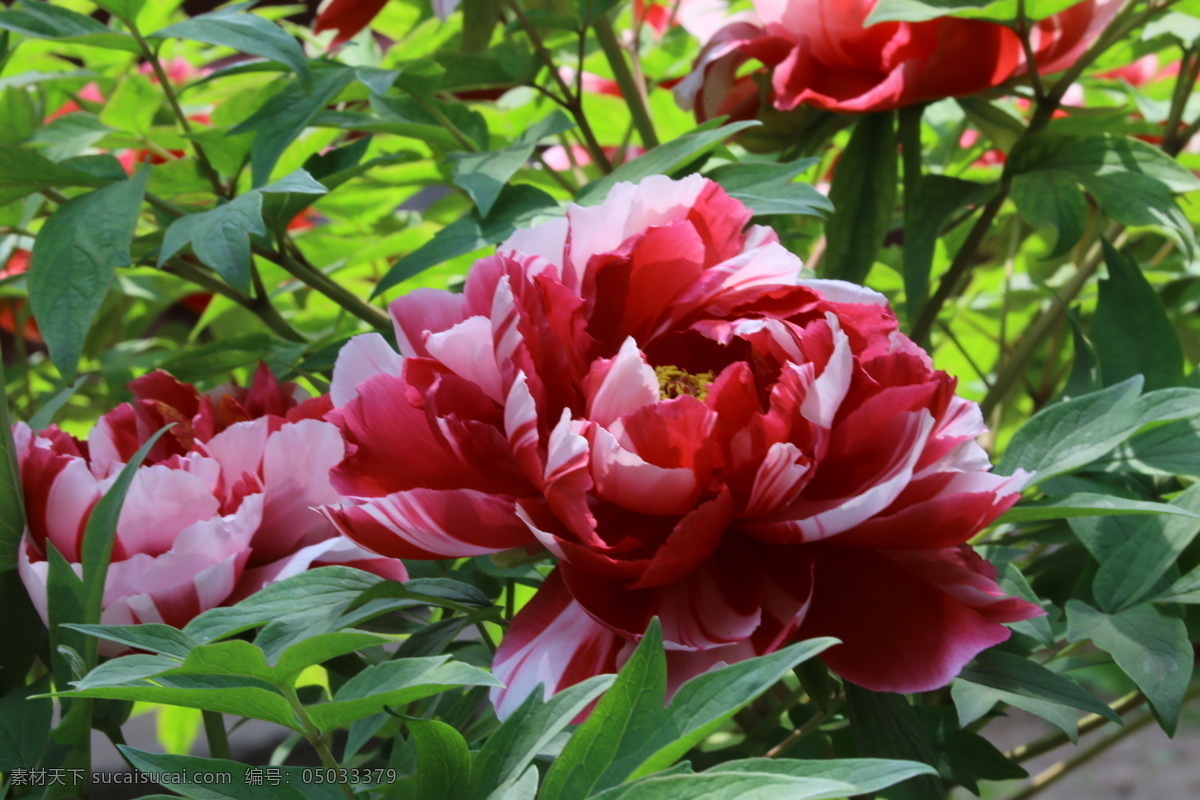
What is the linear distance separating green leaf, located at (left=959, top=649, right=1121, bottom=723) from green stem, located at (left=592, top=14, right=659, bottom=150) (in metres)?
0.30

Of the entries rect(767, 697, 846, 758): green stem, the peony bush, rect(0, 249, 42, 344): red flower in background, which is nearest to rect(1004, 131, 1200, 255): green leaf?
the peony bush

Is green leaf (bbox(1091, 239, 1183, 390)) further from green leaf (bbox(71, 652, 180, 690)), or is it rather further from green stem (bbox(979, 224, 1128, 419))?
green leaf (bbox(71, 652, 180, 690))

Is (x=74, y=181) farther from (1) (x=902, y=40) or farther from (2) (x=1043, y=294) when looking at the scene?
(2) (x=1043, y=294)

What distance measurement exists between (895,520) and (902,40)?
0.24 metres

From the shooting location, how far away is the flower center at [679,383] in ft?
0.96

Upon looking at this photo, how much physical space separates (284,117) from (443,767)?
0.85ft

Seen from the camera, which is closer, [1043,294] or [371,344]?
[371,344]

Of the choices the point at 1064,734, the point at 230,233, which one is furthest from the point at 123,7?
the point at 1064,734

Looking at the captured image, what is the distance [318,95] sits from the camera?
399 mm

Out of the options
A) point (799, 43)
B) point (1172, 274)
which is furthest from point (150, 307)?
point (1172, 274)

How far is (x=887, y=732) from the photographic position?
0.26 metres

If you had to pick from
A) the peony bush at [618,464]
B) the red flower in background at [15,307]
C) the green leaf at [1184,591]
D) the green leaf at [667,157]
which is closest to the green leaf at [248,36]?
the peony bush at [618,464]

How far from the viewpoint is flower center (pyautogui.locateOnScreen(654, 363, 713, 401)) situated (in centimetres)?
29

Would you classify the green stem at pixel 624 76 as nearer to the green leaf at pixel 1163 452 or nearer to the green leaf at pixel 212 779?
the green leaf at pixel 1163 452
